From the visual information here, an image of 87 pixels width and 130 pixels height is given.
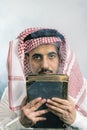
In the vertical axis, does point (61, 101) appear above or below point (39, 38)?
below

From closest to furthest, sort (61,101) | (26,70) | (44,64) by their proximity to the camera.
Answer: (61,101) → (44,64) → (26,70)

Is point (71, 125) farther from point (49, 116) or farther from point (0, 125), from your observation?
point (0, 125)

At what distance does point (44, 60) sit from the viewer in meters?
2.46

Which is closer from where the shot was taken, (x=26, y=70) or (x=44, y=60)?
(x=44, y=60)

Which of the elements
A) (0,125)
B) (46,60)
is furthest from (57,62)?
(0,125)

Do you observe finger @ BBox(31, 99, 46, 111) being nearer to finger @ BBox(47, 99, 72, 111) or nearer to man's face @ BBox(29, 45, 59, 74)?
finger @ BBox(47, 99, 72, 111)

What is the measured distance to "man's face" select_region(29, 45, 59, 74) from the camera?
2414 mm

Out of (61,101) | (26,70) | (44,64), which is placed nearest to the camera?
(61,101)

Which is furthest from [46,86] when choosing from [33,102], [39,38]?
[39,38]

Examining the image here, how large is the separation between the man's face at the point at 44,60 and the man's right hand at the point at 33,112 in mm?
263

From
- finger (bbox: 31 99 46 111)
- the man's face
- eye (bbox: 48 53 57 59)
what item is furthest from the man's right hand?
eye (bbox: 48 53 57 59)

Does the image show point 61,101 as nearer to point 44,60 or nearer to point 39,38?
point 44,60

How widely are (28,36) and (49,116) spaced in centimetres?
66

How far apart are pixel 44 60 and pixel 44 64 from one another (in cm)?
4
